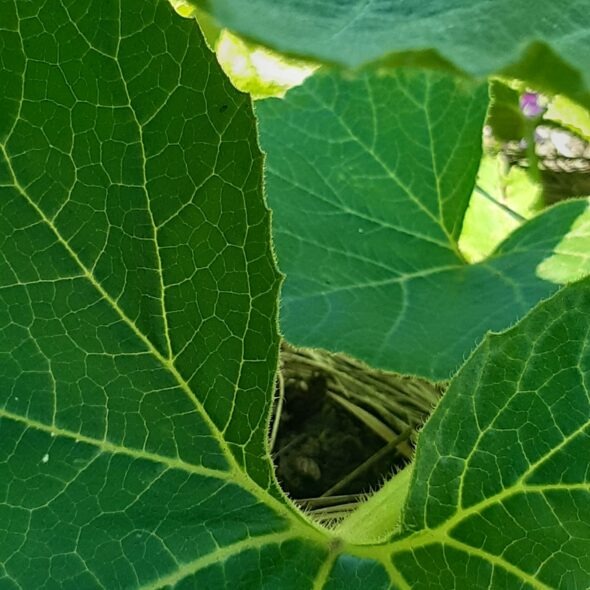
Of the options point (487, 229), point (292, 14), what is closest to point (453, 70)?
point (292, 14)

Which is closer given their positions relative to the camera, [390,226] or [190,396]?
[190,396]

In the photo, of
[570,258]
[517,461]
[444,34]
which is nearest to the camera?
[444,34]

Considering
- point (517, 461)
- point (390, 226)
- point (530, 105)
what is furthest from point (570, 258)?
point (530, 105)

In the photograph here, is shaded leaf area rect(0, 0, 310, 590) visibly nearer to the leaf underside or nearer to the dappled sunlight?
the leaf underside

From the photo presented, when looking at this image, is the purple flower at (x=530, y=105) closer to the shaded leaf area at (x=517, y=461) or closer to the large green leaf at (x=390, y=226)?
the large green leaf at (x=390, y=226)

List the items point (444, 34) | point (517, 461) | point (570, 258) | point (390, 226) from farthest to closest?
point (390, 226), point (570, 258), point (517, 461), point (444, 34)

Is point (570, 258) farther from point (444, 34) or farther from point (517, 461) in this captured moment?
point (444, 34)

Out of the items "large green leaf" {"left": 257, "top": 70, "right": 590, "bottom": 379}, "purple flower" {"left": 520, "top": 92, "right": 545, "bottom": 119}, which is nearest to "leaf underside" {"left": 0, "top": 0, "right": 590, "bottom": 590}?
"large green leaf" {"left": 257, "top": 70, "right": 590, "bottom": 379}
